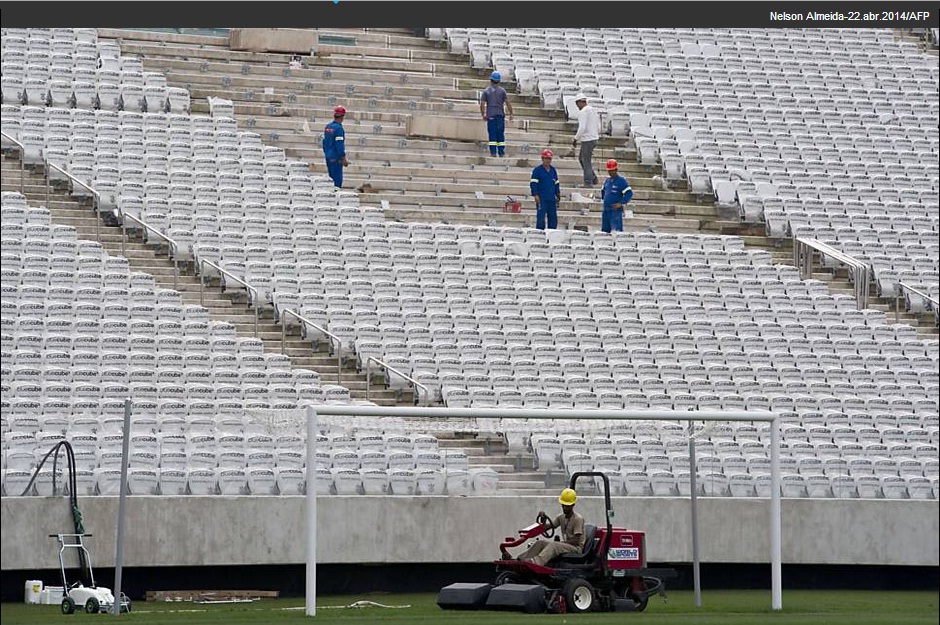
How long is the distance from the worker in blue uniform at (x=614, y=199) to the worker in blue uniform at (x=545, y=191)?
0.72m

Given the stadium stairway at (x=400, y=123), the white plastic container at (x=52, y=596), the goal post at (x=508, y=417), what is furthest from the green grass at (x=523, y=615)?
the stadium stairway at (x=400, y=123)

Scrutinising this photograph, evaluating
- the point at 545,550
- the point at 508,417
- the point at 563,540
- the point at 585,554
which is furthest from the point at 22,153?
the point at 585,554

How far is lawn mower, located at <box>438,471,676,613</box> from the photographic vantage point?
44.4 feet

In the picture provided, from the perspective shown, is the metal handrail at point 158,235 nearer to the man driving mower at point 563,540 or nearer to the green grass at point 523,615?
the green grass at point 523,615

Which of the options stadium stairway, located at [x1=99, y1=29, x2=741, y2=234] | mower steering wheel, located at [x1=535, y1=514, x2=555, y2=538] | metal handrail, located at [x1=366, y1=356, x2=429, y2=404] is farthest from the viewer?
stadium stairway, located at [x1=99, y1=29, x2=741, y2=234]

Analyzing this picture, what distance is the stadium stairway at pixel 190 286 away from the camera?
19812 mm

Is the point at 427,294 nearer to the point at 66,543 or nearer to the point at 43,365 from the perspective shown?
the point at 43,365

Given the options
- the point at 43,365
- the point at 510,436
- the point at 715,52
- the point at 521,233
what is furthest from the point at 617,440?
the point at 715,52

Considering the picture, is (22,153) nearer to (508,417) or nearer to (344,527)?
(344,527)

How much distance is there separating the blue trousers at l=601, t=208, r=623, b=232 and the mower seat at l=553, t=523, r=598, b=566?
10572 millimetres

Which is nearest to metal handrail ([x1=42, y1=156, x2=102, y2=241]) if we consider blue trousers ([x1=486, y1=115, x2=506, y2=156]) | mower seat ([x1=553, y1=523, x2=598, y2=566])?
blue trousers ([x1=486, y1=115, x2=506, y2=156])

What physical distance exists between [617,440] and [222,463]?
3828 mm

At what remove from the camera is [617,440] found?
1534cm

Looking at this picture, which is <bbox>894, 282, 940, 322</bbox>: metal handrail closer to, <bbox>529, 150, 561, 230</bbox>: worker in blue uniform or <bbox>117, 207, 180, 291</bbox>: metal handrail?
<bbox>529, 150, 561, 230</bbox>: worker in blue uniform
